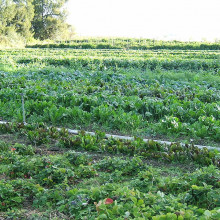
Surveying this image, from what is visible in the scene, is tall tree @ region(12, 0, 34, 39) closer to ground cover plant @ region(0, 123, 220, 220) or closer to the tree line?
the tree line

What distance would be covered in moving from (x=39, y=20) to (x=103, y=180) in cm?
5165

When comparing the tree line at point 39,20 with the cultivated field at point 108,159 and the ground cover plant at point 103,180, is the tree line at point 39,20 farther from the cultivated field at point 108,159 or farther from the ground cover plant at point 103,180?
the ground cover plant at point 103,180

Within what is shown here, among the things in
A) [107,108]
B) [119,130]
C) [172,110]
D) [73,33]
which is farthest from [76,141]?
[73,33]

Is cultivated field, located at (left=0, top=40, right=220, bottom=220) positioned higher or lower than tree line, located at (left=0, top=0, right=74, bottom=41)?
lower

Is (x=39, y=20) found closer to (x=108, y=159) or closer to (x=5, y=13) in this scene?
(x=5, y=13)

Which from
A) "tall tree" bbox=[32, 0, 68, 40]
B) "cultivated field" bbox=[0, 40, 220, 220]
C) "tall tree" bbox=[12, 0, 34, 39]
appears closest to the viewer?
"cultivated field" bbox=[0, 40, 220, 220]

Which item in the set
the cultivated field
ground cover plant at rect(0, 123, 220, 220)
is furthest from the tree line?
ground cover plant at rect(0, 123, 220, 220)

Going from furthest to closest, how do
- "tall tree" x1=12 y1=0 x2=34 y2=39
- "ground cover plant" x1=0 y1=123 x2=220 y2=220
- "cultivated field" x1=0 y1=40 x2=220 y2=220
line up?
"tall tree" x1=12 y1=0 x2=34 y2=39, "cultivated field" x1=0 y1=40 x2=220 y2=220, "ground cover plant" x1=0 y1=123 x2=220 y2=220

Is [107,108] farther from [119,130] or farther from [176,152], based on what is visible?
[176,152]

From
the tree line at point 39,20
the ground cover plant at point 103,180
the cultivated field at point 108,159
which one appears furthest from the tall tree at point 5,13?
the ground cover plant at point 103,180

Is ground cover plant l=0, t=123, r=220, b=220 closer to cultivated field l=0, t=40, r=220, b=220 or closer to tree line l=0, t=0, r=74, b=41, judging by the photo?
cultivated field l=0, t=40, r=220, b=220

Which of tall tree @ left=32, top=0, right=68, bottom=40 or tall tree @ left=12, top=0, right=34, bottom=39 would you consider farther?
tall tree @ left=32, top=0, right=68, bottom=40

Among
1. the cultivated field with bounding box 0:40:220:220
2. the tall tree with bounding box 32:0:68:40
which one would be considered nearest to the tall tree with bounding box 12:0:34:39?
the tall tree with bounding box 32:0:68:40

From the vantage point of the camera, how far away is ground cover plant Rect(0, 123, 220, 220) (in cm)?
305
